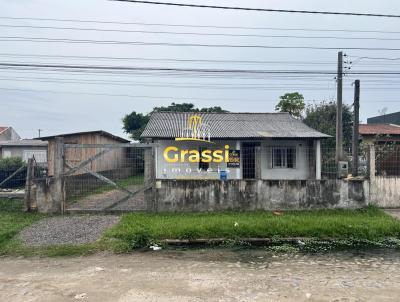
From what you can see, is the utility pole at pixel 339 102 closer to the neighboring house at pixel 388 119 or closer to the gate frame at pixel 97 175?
the gate frame at pixel 97 175

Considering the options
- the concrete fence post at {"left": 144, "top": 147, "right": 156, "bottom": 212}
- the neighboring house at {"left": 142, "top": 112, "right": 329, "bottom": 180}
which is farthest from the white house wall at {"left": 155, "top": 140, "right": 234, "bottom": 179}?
the concrete fence post at {"left": 144, "top": 147, "right": 156, "bottom": 212}

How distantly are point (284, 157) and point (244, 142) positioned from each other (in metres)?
2.15

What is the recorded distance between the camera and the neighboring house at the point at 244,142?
55.9 ft

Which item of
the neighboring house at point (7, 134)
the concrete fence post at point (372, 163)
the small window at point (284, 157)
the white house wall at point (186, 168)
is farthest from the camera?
the neighboring house at point (7, 134)

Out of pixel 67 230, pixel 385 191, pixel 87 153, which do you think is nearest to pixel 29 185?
pixel 67 230

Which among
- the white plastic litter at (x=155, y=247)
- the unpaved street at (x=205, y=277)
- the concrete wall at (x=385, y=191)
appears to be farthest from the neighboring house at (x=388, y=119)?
the white plastic litter at (x=155, y=247)

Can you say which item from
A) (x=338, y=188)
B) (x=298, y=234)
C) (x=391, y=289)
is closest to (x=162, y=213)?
(x=298, y=234)

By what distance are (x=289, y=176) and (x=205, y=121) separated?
5253 millimetres

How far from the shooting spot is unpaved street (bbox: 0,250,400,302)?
4.88 m

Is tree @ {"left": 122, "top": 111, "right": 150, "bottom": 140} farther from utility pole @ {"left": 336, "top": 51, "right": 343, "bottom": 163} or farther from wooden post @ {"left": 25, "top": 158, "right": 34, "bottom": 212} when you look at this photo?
wooden post @ {"left": 25, "top": 158, "right": 34, "bottom": 212}

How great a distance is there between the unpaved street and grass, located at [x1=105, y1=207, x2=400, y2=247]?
94cm

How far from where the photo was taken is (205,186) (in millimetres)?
10664

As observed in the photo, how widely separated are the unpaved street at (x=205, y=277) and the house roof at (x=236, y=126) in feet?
35.2

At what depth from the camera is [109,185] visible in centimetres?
1055
